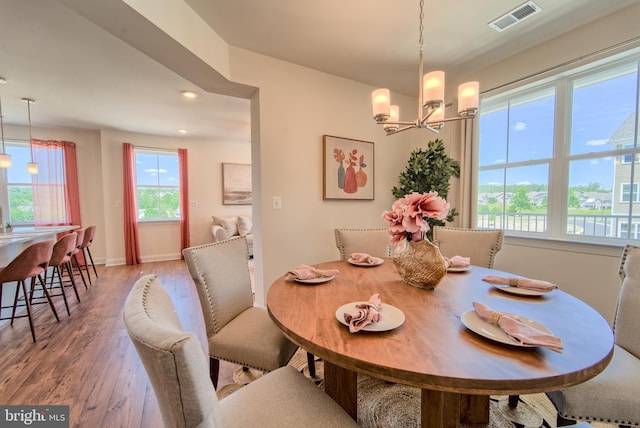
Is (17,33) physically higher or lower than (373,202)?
higher

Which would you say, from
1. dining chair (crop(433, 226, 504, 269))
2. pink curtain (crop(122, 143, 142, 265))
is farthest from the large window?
pink curtain (crop(122, 143, 142, 265))

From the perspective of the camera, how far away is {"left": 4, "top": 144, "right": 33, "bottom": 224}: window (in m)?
4.53

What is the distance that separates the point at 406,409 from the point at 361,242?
112 centimetres

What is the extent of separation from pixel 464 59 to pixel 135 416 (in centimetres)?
382

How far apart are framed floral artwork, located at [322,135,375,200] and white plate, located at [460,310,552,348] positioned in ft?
6.58

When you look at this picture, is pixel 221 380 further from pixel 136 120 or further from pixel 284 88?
pixel 136 120

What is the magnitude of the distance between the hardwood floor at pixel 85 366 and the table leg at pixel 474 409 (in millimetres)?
1421

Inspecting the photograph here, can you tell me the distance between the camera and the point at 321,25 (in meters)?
2.04

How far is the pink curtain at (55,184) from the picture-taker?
14.8 feet

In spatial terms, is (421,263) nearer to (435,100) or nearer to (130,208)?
(435,100)

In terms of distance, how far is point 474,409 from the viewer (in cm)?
132

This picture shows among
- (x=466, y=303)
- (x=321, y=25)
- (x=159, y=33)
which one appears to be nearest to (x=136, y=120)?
(x=159, y=33)

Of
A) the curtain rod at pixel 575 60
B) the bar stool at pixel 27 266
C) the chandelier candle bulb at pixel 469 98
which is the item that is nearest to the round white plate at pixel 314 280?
the chandelier candle bulb at pixel 469 98

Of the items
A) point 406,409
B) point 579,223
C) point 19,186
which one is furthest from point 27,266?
point 579,223
